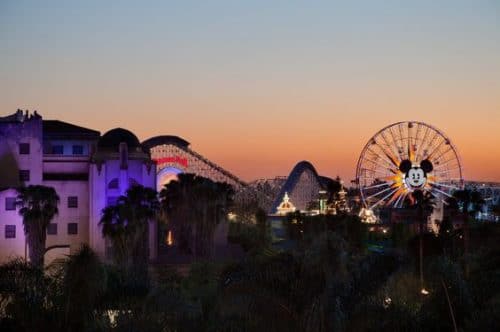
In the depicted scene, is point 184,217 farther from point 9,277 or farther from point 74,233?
point 9,277

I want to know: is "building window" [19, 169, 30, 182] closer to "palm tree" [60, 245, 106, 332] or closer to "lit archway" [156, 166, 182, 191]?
"lit archway" [156, 166, 182, 191]

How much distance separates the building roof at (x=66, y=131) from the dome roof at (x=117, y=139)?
8.69 metres

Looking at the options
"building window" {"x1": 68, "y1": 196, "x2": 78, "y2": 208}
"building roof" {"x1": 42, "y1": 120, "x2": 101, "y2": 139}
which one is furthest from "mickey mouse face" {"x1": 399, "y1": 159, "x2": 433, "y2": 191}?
"building window" {"x1": 68, "y1": 196, "x2": 78, "y2": 208}

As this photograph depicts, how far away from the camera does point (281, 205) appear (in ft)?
442

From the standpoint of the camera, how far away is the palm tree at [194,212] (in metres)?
74.6

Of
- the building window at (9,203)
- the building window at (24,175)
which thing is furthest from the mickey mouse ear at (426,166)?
the building window at (9,203)

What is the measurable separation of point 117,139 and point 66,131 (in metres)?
13.6

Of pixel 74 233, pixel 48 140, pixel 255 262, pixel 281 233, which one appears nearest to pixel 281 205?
pixel 281 233

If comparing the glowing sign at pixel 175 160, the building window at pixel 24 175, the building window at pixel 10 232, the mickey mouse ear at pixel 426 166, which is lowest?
the building window at pixel 10 232

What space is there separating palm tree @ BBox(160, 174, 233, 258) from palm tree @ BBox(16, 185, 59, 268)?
14.8 m

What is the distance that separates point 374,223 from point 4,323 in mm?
96581

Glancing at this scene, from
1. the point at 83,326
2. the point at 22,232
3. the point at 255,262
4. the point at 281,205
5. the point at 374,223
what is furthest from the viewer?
the point at 281,205

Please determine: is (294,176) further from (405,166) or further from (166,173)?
(166,173)

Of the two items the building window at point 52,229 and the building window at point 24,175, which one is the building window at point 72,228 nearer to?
the building window at point 52,229
